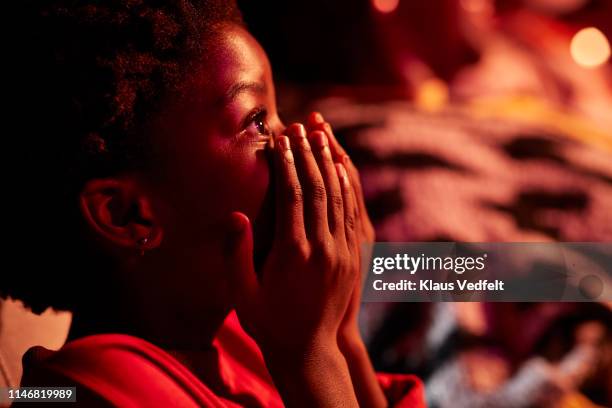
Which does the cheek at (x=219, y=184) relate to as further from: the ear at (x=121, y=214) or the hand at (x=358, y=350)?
the hand at (x=358, y=350)

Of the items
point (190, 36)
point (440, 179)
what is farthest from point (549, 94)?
point (190, 36)

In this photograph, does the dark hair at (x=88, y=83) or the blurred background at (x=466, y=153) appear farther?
the blurred background at (x=466, y=153)

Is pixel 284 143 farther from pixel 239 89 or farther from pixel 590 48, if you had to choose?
pixel 590 48

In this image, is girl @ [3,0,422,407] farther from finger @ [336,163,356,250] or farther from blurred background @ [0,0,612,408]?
blurred background @ [0,0,612,408]

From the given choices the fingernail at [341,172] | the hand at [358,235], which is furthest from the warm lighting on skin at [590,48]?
the fingernail at [341,172]

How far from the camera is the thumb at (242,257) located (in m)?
0.63

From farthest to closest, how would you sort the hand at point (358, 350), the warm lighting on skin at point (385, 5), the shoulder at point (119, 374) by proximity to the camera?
the warm lighting on skin at point (385, 5) < the hand at point (358, 350) < the shoulder at point (119, 374)

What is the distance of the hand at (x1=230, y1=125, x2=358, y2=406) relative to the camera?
0.64 meters

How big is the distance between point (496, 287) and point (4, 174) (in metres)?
0.62

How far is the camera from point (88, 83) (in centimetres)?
59

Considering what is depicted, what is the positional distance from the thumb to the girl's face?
0.01 m

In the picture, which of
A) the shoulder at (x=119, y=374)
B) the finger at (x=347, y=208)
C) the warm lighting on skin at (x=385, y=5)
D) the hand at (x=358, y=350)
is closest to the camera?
the shoulder at (x=119, y=374)

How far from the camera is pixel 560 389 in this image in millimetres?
873

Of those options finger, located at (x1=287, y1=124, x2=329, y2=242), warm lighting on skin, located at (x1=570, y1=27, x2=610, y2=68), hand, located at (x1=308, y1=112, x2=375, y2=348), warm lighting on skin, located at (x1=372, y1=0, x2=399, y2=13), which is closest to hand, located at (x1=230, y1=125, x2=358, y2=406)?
finger, located at (x1=287, y1=124, x2=329, y2=242)
